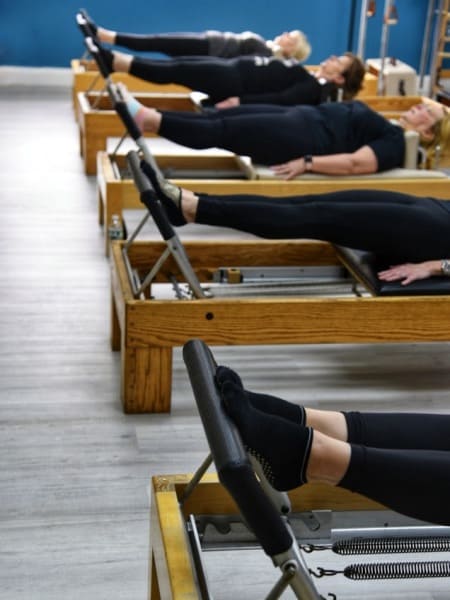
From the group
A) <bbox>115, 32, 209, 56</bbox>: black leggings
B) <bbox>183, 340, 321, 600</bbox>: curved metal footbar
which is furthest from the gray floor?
<bbox>115, 32, 209, 56</bbox>: black leggings

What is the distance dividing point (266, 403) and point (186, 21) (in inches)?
280

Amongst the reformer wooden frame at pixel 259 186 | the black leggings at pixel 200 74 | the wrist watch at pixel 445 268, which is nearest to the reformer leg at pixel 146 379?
the wrist watch at pixel 445 268

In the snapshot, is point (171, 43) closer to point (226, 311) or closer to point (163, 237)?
point (163, 237)

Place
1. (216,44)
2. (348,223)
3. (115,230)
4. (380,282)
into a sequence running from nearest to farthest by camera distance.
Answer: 1. (380,282)
2. (348,223)
3. (115,230)
4. (216,44)

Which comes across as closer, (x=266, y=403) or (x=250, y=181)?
(x=266, y=403)

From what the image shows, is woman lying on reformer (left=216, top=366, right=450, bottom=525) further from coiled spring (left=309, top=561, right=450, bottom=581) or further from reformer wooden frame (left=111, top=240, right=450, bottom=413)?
reformer wooden frame (left=111, top=240, right=450, bottom=413)

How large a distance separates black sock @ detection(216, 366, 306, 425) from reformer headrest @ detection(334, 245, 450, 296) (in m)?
1.23

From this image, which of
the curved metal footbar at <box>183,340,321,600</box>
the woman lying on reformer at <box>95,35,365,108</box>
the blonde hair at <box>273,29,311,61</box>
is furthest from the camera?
the blonde hair at <box>273,29,311,61</box>

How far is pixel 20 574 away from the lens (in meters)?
2.18

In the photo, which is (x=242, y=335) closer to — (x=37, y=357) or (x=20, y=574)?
(x=37, y=357)

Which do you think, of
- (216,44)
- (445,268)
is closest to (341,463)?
(445,268)

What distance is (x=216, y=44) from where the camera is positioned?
6734 millimetres

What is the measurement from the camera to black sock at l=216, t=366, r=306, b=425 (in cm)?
168

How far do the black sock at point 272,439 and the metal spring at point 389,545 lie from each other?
0.53 feet
